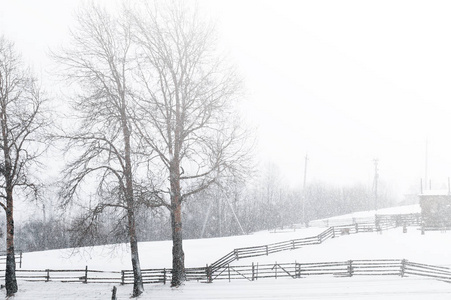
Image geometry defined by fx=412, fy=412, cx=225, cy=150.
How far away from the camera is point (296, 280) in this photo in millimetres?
22203

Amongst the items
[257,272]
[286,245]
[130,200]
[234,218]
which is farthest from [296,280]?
[234,218]

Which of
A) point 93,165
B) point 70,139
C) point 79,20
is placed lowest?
point 93,165

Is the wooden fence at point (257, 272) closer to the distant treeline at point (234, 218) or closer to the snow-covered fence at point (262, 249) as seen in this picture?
the snow-covered fence at point (262, 249)

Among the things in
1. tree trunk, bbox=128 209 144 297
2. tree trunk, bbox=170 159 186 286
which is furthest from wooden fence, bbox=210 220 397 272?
tree trunk, bbox=128 209 144 297

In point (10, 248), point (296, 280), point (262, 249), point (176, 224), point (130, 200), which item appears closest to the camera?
point (130, 200)

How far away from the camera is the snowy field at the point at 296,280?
62.7 feet

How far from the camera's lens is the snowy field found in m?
19.1

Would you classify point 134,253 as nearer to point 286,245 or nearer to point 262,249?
point 262,249

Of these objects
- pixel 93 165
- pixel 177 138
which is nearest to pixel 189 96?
pixel 177 138

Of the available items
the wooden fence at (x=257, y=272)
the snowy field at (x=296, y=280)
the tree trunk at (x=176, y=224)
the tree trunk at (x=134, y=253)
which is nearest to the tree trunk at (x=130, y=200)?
the tree trunk at (x=134, y=253)

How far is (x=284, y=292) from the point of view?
1947cm

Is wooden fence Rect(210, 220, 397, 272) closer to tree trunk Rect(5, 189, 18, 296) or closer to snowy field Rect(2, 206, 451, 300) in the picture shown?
snowy field Rect(2, 206, 451, 300)

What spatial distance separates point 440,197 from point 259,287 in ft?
111

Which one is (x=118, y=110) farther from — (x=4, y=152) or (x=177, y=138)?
(x=4, y=152)
